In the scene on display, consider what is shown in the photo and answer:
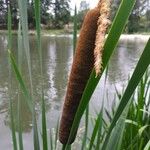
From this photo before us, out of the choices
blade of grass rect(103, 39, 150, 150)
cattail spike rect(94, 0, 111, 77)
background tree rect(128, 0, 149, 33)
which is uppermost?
cattail spike rect(94, 0, 111, 77)

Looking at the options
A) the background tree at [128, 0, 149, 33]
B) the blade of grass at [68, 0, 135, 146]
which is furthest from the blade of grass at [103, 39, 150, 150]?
the background tree at [128, 0, 149, 33]

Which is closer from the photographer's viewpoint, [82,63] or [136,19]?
[82,63]

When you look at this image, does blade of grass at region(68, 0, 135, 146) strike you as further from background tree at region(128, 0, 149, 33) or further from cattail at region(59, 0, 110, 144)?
background tree at region(128, 0, 149, 33)

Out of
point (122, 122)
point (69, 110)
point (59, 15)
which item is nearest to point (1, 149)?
point (122, 122)

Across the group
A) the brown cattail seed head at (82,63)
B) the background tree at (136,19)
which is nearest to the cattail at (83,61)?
the brown cattail seed head at (82,63)

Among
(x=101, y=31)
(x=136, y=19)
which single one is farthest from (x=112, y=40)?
(x=136, y=19)

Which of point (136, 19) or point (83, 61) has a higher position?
point (83, 61)

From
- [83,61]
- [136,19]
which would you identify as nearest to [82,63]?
[83,61]

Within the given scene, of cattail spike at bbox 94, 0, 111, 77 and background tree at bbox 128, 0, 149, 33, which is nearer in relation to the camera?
cattail spike at bbox 94, 0, 111, 77

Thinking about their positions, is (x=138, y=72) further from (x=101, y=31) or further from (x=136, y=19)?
(x=136, y=19)
